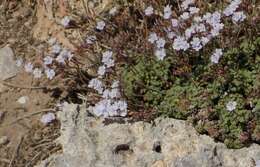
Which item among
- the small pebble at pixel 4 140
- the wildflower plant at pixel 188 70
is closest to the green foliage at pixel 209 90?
the wildflower plant at pixel 188 70

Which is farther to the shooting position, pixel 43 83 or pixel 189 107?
pixel 43 83

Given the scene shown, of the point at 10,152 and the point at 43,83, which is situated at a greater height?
the point at 43,83

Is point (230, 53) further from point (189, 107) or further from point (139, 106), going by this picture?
point (139, 106)

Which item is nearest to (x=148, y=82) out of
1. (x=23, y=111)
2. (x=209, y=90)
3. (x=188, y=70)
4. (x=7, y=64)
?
(x=188, y=70)

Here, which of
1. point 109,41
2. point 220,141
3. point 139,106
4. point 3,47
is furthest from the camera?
point 3,47

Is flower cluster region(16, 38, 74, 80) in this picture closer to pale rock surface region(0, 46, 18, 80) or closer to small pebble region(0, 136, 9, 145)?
pale rock surface region(0, 46, 18, 80)

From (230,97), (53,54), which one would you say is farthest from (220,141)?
(53,54)

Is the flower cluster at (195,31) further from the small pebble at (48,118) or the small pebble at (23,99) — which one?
the small pebble at (23,99)
